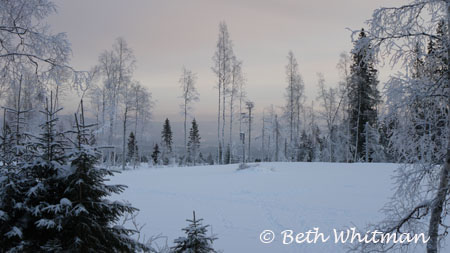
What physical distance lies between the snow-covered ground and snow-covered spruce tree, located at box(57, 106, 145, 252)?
4.59 meters

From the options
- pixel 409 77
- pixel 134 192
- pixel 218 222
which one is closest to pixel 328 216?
pixel 218 222

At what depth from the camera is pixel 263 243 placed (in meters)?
6.62

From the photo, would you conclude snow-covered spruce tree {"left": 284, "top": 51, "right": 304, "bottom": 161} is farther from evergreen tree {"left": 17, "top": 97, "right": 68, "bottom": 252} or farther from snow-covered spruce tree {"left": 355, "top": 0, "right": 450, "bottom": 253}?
evergreen tree {"left": 17, "top": 97, "right": 68, "bottom": 252}

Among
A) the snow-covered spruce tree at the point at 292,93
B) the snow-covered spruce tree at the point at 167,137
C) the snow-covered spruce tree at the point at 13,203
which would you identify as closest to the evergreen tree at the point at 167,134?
the snow-covered spruce tree at the point at 167,137

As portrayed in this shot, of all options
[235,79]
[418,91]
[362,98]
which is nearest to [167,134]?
[235,79]

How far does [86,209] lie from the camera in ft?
7.24

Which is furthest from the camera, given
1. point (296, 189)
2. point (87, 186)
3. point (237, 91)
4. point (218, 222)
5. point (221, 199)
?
point (237, 91)

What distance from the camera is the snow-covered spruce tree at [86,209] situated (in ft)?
6.77

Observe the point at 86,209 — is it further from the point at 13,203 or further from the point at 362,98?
the point at 362,98

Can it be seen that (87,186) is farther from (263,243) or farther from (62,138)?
(263,243)

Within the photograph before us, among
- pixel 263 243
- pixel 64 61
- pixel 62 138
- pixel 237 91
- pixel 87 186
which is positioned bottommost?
pixel 263 243

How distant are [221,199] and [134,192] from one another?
4419mm

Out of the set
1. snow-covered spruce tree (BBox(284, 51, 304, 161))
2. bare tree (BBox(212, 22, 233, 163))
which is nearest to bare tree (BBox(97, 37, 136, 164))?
bare tree (BBox(212, 22, 233, 163))

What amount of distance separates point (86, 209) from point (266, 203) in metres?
8.47
